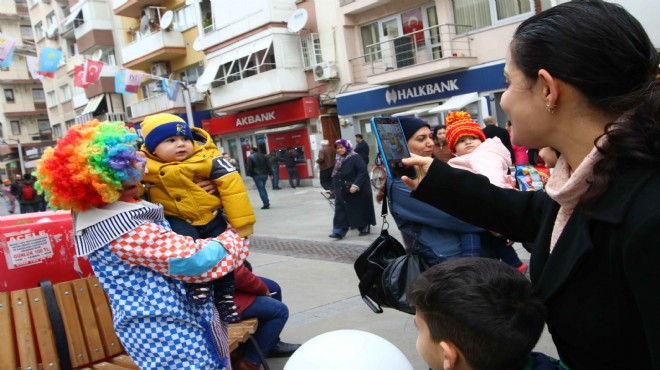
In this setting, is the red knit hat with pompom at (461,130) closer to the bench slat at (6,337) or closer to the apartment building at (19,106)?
the bench slat at (6,337)

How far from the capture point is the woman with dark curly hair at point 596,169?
40.8 inches

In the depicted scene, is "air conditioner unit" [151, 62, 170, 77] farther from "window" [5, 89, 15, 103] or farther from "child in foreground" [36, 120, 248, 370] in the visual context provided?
"child in foreground" [36, 120, 248, 370]

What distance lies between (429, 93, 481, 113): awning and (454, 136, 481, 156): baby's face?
11415 millimetres

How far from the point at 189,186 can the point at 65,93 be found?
125ft

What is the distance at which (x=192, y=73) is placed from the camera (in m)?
25.8

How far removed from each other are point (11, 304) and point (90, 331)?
419mm

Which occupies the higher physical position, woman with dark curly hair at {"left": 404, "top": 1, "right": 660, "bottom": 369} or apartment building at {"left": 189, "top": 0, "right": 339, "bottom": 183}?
apartment building at {"left": 189, "top": 0, "right": 339, "bottom": 183}

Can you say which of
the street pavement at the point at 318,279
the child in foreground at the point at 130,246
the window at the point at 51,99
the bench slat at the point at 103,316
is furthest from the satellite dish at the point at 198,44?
the child in foreground at the point at 130,246

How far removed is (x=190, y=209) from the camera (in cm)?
263

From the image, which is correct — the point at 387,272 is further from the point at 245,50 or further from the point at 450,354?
the point at 245,50

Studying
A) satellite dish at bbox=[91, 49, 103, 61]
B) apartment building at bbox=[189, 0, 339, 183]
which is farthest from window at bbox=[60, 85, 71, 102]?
apartment building at bbox=[189, 0, 339, 183]

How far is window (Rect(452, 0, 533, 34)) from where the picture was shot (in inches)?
584

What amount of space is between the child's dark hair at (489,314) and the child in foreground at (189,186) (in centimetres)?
149

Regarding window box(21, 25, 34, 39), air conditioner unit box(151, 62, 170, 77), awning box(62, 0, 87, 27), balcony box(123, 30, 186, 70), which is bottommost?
air conditioner unit box(151, 62, 170, 77)
